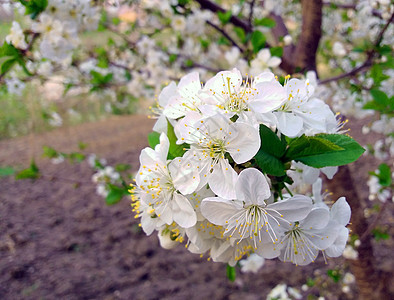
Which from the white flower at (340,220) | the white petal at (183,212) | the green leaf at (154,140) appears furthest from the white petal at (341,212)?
the green leaf at (154,140)

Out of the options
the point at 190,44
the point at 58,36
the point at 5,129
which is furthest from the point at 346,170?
the point at 5,129

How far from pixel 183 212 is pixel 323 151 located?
0.35 meters

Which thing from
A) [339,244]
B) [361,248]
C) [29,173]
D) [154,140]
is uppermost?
[154,140]

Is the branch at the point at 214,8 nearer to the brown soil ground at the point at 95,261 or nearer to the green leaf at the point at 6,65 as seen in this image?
the green leaf at the point at 6,65

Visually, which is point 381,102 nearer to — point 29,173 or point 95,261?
point 29,173

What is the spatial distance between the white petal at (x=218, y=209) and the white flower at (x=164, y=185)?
0.04 m

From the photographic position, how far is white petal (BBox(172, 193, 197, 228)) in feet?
2.49

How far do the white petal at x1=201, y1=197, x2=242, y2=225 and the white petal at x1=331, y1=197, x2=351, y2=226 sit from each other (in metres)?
0.28

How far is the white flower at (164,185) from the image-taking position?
0.76 meters

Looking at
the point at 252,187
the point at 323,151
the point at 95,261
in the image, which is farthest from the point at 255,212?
the point at 95,261

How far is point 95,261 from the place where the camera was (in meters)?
2.71

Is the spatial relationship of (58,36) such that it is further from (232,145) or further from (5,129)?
(5,129)

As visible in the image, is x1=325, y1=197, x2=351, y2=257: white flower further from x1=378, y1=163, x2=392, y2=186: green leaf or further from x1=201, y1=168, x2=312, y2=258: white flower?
x1=378, y1=163, x2=392, y2=186: green leaf

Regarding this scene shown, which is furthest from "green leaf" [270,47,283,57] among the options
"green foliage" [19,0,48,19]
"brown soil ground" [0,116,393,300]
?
"brown soil ground" [0,116,393,300]
